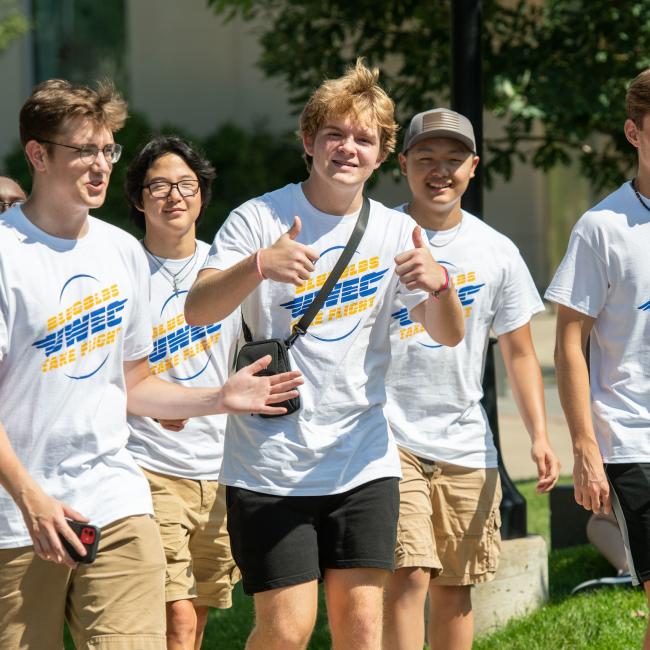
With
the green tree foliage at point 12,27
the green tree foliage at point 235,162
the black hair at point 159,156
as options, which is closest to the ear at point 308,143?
the black hair at point 159,156

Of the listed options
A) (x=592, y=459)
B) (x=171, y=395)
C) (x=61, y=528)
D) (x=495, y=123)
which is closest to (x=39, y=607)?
(x=61, y=528)

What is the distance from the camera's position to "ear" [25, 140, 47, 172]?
11.9 feet

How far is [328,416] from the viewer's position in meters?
4.08

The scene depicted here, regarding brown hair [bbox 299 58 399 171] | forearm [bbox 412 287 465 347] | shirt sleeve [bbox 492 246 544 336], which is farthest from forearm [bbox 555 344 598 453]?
brown hair [bbox 299 58 399 171]

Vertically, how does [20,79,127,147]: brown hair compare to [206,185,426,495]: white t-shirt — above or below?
above

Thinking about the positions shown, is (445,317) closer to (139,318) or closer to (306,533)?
(306,533)

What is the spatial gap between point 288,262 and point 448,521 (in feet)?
6.31

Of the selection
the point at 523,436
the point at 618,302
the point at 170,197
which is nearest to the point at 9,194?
the point at 170,197

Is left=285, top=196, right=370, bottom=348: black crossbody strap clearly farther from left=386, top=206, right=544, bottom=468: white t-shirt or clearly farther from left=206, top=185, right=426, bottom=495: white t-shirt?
left=386, top=206, right=544, bottom=468: white t-shirt

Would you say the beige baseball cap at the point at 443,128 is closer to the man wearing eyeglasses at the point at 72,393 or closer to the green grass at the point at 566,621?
the man wearing eyeglasses at the point at 72,393

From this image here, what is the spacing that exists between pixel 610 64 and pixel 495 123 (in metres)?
17.6

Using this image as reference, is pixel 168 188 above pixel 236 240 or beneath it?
above

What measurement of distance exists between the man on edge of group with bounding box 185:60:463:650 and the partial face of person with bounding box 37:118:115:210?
49cm

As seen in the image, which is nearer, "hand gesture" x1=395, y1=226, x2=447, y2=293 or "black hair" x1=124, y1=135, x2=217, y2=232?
"hand gesture" x1=395, y1=226, x2=447, y2=293
